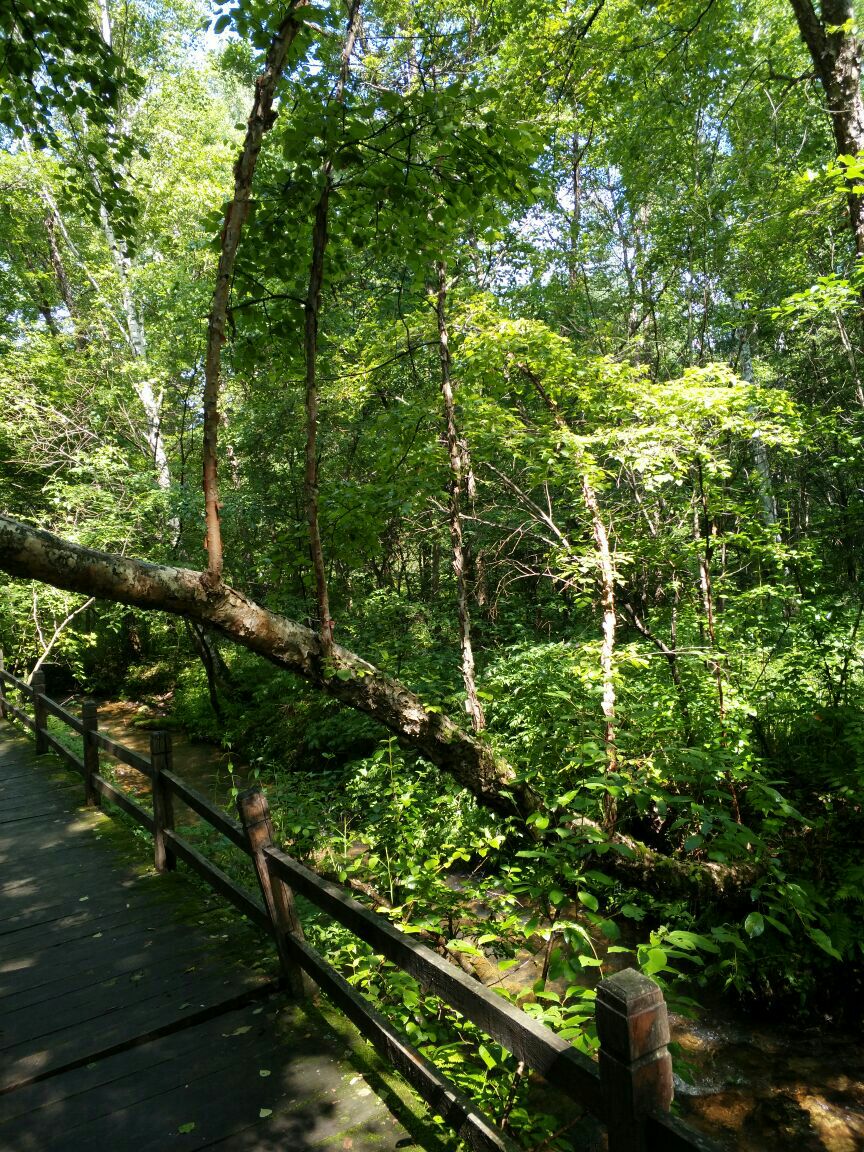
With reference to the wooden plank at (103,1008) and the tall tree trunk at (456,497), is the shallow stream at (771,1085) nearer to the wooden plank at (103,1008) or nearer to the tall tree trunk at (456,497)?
the wooden plank at (103,1008)

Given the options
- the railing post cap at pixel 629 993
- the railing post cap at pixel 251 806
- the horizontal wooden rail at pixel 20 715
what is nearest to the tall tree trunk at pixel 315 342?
the railing post cap at pixel 251 806

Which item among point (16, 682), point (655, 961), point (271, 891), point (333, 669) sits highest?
point (333, 669)

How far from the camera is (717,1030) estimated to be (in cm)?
491

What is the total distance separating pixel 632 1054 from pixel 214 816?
304 centimetres

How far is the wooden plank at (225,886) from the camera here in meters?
3.63

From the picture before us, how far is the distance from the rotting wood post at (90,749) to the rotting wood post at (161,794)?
6.00ft

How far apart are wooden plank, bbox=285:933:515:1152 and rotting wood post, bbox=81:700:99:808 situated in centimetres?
425

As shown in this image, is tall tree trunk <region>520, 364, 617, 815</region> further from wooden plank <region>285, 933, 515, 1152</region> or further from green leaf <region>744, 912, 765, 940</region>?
wooden plank <region>285, 933, 515, 1152</region>

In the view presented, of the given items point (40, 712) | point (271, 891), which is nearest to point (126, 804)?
point (271, 891)

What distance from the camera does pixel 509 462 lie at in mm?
9648

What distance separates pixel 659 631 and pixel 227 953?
679cm

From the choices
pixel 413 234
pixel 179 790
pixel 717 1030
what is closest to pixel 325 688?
pixel 179 790

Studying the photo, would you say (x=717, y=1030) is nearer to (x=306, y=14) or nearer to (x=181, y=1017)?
(x=181, y=1017)

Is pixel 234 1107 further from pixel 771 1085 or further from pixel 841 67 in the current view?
pixel 841 67
